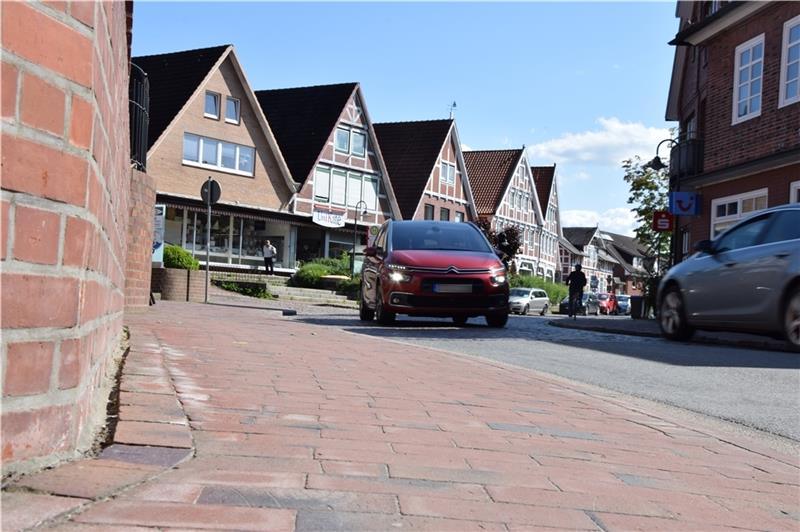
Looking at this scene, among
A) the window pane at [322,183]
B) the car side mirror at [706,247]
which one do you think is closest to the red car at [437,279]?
the car side mirror at [706,247]

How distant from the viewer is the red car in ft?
42.5

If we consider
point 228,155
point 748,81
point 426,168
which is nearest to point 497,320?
point 748,81

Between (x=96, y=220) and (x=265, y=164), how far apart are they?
4104cm

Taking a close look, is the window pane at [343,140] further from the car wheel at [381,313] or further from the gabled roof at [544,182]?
the car wheel at [381,313]

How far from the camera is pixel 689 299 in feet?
39.5

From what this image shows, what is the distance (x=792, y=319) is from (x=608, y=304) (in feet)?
192

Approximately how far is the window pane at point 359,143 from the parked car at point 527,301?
11.4 meters

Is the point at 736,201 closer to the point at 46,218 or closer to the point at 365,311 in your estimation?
the point at 365,311

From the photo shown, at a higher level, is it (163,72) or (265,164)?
(163,72)

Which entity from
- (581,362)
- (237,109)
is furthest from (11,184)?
(237,109)

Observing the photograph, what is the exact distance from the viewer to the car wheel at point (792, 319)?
9844 mm

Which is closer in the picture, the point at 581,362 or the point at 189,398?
the point at 189,398

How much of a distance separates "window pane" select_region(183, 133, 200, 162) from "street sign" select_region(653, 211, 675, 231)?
22.5 metres

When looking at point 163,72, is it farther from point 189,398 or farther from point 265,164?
point 189,398
